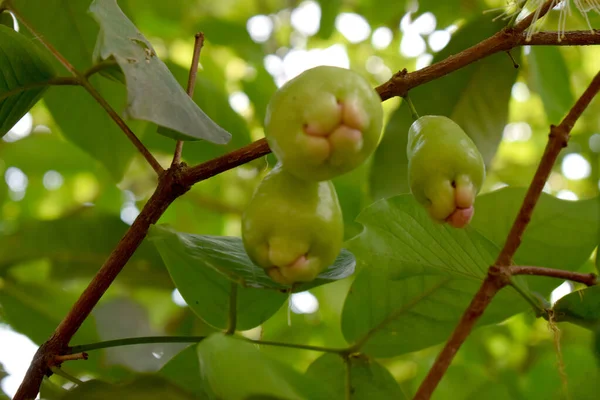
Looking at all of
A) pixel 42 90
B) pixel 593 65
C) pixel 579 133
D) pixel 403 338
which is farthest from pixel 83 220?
pixel 593 65

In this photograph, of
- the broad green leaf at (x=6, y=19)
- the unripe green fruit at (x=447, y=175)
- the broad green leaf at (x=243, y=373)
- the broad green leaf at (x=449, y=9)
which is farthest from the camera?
the broad green leaf at (x=449, y=9)

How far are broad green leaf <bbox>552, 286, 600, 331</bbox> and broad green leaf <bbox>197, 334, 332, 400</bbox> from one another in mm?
323

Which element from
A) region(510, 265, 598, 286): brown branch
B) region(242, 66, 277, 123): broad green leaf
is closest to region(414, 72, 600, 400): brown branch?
region(510, 265, 598, 286): brown branch

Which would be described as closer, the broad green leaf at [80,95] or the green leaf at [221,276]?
the green leaf at [221,276]

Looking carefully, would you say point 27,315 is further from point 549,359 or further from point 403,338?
point 549,359

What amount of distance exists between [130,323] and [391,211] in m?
0.95

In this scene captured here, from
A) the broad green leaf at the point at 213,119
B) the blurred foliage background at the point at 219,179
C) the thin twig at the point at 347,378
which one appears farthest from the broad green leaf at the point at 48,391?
the broad green leaf at the point at 213,119

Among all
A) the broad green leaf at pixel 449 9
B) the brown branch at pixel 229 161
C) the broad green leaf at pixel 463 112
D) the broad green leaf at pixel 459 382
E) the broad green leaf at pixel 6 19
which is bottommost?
the broad green leaf at pixel 459 382

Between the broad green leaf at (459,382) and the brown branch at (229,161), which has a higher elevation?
the brown branch at (229,161)

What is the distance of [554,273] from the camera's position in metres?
0.66

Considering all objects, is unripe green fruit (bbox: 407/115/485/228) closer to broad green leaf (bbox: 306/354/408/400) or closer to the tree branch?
the tree branch

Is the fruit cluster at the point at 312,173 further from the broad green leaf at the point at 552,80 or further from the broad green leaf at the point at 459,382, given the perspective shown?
the broad green leaf at the point at 552,80

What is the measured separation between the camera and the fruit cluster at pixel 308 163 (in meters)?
0.55

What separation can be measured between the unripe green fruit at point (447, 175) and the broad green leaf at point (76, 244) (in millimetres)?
799
